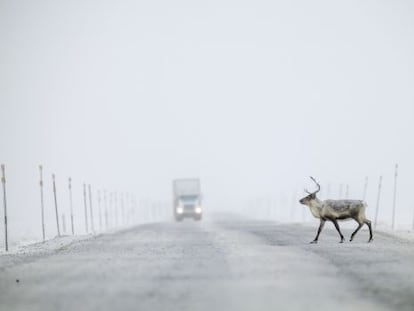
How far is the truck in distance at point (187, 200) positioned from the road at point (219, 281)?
4618 centimetres

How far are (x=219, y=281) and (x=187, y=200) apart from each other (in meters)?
53.9

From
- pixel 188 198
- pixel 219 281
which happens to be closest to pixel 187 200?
pixel 188 198

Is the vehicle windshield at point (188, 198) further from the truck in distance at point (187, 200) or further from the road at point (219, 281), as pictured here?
the road at point (219, 281)

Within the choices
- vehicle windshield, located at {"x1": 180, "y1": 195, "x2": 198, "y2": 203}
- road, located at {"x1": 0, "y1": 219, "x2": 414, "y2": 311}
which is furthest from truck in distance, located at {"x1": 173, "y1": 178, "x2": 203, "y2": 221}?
road, located at {"x1": 0, "y1": 219, "x2": 414, "y2": 311}

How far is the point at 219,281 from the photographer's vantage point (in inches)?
498

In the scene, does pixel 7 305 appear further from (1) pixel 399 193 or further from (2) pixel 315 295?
(1) pixel 399 193

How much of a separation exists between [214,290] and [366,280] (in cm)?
329

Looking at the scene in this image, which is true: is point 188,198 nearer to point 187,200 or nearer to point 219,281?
point 187,200

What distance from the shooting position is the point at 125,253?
66.6 ft

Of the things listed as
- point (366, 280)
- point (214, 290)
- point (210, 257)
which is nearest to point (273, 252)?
point (210, 257)

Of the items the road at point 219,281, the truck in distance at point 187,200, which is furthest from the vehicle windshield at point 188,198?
the road at point 219,281

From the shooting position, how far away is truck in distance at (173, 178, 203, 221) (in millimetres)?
66000

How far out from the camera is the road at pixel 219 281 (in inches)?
407

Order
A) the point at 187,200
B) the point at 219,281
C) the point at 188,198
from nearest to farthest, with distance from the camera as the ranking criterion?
the point at 219,281, the point at 187,200, the point at 188,198
